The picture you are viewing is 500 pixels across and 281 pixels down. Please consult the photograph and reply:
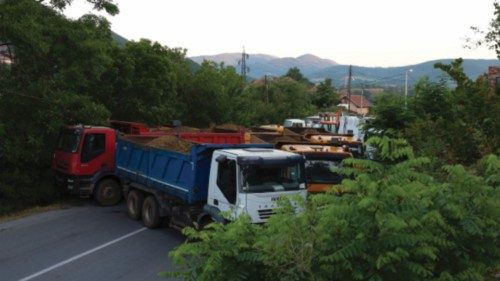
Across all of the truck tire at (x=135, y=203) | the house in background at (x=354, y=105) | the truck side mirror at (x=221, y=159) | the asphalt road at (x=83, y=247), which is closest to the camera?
the asphalt road at (x=83, y=247)

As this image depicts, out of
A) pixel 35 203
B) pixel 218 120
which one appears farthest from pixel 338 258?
pixel 218 120

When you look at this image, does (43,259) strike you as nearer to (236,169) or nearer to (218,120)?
(236,169)

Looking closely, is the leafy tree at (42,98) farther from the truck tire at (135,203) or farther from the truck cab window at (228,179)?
the truck cab window at (228,179)

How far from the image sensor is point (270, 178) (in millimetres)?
11711

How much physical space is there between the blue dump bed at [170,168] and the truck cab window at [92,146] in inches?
→ 49.5

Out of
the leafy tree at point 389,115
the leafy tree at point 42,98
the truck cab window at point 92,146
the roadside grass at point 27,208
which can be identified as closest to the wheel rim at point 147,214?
the truck cab window at point 92,146

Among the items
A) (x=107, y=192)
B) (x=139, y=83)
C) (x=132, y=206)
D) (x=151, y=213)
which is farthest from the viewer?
(x=139, y=83)

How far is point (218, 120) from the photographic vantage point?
1395 inches

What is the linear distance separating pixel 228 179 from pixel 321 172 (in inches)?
114

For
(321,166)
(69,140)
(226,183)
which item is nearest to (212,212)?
(226,183)

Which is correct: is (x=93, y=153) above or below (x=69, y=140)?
below

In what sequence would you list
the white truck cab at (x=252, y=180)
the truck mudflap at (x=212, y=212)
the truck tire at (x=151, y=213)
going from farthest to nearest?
1. the truck tire at (x=151, y=213)
2. the truck mudflap at (x=212, y=212)
3. the white truck cab at (x=252, y=180)

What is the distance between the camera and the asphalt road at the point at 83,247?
1107cm

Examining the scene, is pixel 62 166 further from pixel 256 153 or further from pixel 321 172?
pixel 321 172
